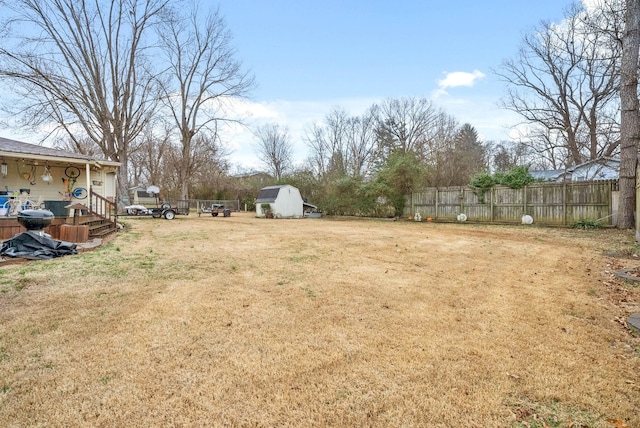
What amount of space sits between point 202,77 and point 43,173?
1579cm

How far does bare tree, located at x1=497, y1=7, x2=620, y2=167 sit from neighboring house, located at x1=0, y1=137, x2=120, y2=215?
69.2 feet

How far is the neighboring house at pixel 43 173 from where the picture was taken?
8.88 m

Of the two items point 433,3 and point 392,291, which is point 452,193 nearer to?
point 433,3

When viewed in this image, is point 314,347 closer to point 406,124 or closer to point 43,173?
point 43,173

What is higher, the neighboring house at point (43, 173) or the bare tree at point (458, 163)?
the bare tree at point (458, 163)

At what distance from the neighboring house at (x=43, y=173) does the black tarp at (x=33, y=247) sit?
3581mm

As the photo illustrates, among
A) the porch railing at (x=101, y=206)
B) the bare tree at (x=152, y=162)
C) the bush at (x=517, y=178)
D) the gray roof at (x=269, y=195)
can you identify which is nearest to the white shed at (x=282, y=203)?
the gray roof at (x=269, y=195)

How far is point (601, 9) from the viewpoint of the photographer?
11.9 metres

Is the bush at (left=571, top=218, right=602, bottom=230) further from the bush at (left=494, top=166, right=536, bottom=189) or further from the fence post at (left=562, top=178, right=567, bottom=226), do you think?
the bush at (left=494, top=166, right=536, bottom=189)

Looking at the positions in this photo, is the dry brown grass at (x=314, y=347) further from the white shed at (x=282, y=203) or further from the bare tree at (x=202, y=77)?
the bare tree at (x=202, y=77)

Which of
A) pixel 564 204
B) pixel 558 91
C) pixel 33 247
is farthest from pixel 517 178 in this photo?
pixel 33 247

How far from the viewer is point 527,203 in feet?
42.3

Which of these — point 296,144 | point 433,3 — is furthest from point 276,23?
point 296,144

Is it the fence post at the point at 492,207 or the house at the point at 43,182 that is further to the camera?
the fence post at the point at 492,207
